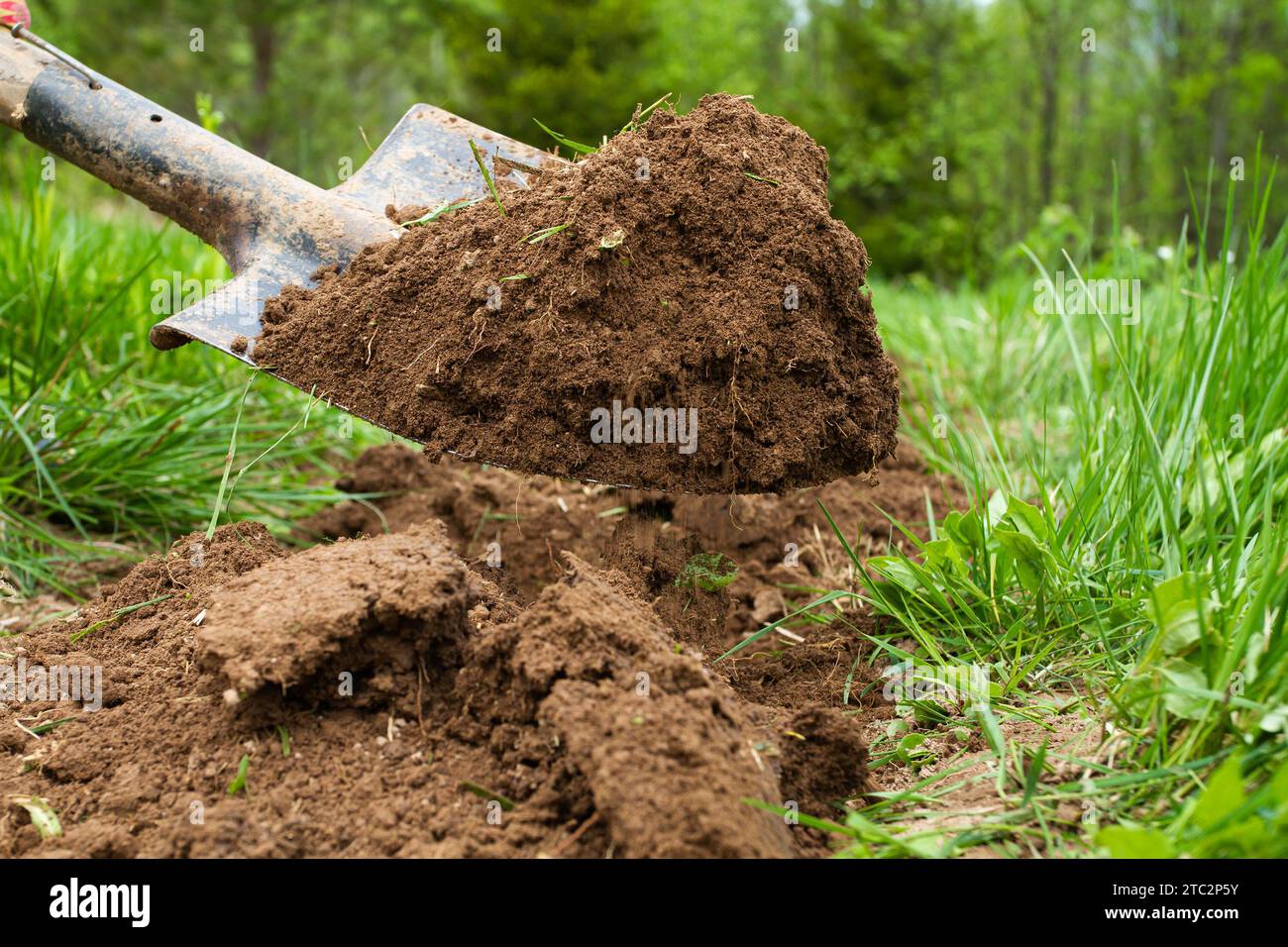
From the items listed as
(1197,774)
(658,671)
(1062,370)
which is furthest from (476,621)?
(1062,370)

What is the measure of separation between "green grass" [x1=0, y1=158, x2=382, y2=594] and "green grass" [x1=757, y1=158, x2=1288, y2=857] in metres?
1.65

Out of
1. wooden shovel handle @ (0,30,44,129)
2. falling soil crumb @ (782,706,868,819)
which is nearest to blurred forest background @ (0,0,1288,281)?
wooden shovel handle @ (0,30,44,129)

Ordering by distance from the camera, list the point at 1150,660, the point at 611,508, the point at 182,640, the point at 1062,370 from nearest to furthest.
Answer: the point at 1150,660, the point at 182,640, the point at 611,508, the point at 1062,370

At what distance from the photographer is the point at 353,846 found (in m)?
1.45

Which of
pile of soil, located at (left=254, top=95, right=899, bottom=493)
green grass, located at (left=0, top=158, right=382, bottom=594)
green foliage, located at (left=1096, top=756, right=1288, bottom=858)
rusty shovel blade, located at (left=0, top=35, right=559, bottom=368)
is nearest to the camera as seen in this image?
green foliage, located at (left=1096, top=756, right=1288, bottom=858)

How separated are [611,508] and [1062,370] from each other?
1.84m

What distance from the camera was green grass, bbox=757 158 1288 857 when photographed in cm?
143

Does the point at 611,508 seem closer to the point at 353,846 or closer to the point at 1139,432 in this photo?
the point at 1139,432

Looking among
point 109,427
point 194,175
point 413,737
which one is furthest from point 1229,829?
point 109,427

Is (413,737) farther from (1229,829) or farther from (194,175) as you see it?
(194,175)

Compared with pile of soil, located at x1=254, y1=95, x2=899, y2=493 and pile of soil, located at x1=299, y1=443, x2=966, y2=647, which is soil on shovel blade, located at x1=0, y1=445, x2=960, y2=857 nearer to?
pile of soil, located at x1=254, y1=95, x2=899, y2=493

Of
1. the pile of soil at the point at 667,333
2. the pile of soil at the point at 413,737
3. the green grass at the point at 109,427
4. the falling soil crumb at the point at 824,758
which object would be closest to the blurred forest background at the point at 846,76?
the green grass at the point at 109,427

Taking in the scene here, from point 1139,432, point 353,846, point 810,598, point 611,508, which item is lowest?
point 353,846

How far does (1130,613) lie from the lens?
1826 millimetres
